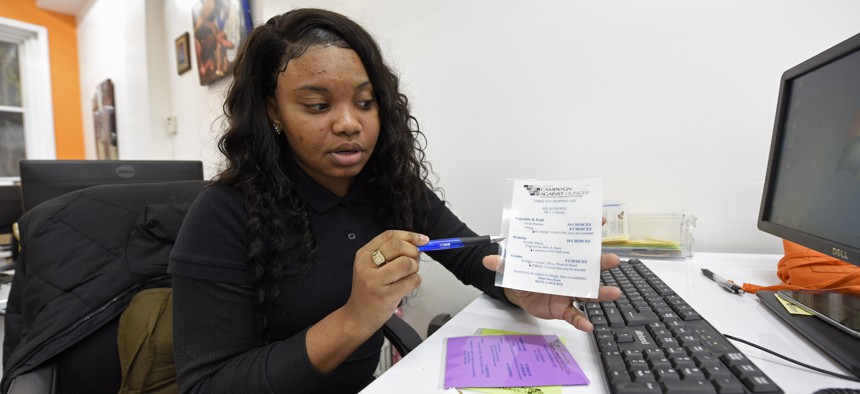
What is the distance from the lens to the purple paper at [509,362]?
0.44m

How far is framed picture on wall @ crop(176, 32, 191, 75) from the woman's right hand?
8.08 feet

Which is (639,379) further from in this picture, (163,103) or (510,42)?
(163,103)

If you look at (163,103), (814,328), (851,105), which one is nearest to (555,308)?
(814,328)

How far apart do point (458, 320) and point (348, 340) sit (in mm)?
184

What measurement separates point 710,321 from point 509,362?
33 cm

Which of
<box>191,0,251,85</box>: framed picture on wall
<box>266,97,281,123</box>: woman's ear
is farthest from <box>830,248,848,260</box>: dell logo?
<box>191,0,251,85</box>: framed picture on wall

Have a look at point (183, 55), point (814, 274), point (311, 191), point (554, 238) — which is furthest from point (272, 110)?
point (183, 55)

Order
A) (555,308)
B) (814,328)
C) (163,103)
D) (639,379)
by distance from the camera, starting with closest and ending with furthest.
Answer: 1. (639,379)
2. (814,328)
3. (555,308)
4. (163,103)

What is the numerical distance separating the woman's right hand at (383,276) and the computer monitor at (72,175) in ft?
3.14

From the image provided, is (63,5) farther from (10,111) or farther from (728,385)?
(728,385)

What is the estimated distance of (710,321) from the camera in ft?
1.87

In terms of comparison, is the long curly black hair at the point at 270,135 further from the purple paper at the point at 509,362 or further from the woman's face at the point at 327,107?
the purple paper at the point at 509,362

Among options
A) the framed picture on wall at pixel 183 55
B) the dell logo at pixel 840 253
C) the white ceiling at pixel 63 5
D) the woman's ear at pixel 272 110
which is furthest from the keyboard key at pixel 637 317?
the white ceiling at pixel 63 5

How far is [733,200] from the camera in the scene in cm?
90
